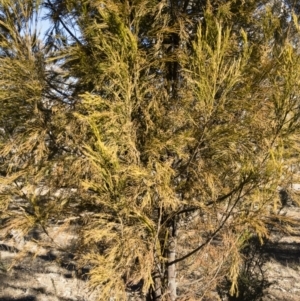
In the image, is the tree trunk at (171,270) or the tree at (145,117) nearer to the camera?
the tree at (145,117)

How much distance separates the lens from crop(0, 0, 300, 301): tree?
9.45ft

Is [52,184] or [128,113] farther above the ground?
[128,113]

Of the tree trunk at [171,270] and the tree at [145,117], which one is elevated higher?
the tree at [145,117]

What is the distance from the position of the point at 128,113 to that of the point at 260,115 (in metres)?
1.05

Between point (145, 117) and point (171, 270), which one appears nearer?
point (145, 117)

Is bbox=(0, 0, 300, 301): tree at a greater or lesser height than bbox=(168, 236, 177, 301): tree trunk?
greater

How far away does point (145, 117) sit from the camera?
131 inches

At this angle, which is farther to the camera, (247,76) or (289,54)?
(247,76)

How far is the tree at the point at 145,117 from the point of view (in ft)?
9.45

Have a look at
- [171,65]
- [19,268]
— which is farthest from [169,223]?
[19,268]

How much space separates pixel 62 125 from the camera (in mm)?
3520

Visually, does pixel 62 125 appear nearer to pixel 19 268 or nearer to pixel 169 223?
pixel 169 223

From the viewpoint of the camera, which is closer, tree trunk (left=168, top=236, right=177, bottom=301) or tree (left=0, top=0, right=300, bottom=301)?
tree (left=0, top=0, right=300, bottom=301)

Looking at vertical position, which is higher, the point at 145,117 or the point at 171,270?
the point at 145,117
